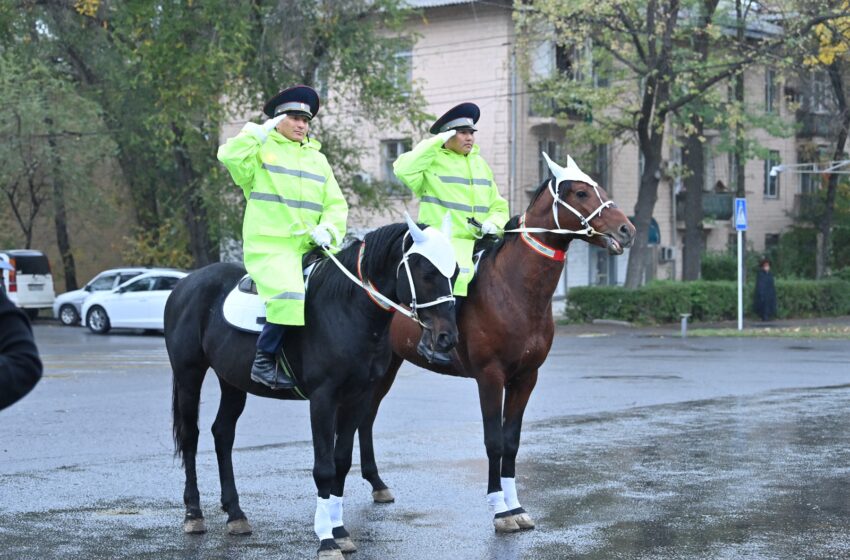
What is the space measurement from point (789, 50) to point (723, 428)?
23094 mm

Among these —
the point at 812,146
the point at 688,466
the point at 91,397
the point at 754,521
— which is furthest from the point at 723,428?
the point at 812,146

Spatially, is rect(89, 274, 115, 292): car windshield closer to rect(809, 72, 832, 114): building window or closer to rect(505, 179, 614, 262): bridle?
rect(809, 72, 832, 114): building window

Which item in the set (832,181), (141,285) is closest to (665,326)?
(141,285)

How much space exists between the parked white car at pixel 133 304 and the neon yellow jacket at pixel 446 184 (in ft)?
79.0

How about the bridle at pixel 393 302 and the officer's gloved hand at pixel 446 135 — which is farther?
the officer's gloved hand at pixel 446 135

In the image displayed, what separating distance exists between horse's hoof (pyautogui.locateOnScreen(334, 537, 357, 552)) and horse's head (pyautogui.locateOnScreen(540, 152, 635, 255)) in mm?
2601

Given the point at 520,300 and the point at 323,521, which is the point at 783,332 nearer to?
the point at 520,300

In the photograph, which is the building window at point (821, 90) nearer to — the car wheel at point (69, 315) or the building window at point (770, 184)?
the building window at point (770, 184)

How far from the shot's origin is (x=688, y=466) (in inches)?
425

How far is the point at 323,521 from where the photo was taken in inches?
303

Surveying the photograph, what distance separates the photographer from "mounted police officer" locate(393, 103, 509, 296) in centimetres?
964

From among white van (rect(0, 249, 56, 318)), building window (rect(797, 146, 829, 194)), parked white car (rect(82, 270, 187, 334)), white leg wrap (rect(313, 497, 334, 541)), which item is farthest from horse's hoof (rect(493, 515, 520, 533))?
building window (rect(797, 146, 829, 194))

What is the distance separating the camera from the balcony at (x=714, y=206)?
167 ft

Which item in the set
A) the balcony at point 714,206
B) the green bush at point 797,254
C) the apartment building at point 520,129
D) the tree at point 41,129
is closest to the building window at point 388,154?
the apartment building at point 520,129
